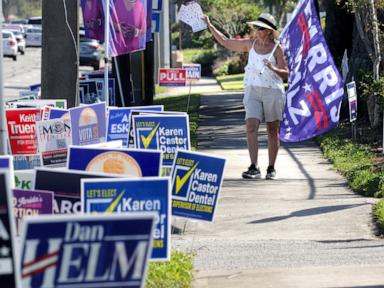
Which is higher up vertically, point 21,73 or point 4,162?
point 4,162

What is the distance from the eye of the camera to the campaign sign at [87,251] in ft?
14.1

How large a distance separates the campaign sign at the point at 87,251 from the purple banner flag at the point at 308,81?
7.47 meters

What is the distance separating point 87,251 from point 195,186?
3.98 metres

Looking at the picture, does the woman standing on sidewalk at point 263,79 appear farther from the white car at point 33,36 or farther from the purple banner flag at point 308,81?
the white car at point 33,36

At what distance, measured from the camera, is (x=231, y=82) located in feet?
140

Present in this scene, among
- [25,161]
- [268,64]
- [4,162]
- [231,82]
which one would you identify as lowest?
[231,82]

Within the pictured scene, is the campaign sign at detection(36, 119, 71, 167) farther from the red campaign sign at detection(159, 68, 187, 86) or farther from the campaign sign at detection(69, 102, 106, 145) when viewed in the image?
the red campaign sign at detection(159, 68, 187, 86)

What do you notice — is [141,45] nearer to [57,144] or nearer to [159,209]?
[57,144]

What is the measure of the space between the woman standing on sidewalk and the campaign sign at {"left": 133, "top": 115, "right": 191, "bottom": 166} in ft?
6.77

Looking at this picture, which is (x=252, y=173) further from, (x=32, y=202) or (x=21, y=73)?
(x=21, y=73)

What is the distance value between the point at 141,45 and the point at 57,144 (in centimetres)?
297

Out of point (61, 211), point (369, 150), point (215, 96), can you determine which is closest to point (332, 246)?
point (61, 211)

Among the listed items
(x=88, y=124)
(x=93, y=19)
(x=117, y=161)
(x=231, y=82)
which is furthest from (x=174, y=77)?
(x=231, y=82)

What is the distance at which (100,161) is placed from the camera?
7.23 metres
